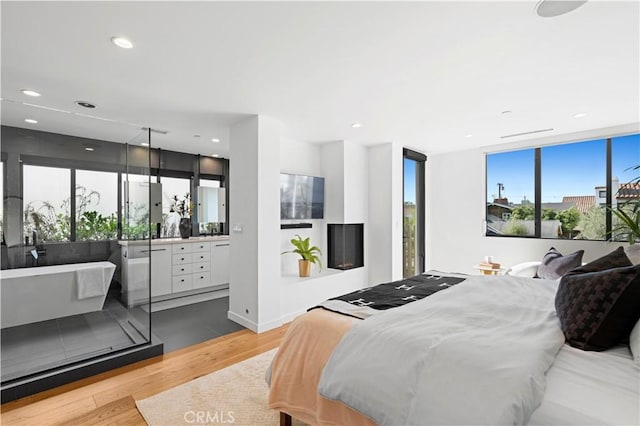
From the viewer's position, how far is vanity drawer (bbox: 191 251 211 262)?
4.88m

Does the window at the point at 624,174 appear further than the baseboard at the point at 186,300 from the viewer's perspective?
No

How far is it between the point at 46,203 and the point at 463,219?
19.5ft

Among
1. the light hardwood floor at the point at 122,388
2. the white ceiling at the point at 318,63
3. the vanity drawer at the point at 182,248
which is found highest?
the white ceiling at the point at 318,63

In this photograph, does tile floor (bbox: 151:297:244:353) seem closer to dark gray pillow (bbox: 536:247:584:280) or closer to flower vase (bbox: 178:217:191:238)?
flower vase (bbox: 178:217:191:238)

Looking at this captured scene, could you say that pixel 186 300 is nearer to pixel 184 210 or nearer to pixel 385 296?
pixel 184 210

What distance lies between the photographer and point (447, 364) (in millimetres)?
1184

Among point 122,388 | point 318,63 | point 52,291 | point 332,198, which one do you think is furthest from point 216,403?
point 332,198

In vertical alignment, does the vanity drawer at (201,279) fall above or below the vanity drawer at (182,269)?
below

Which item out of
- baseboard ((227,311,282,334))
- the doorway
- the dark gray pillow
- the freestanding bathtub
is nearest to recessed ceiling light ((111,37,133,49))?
the freestanding bathtub

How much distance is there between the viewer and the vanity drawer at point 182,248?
4.68 metres

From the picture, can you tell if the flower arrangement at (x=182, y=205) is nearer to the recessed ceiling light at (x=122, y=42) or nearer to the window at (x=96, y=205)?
the window at (x=96, y=205)

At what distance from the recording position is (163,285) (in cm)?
452

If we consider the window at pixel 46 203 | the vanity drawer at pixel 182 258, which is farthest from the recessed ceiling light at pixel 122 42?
the vanity drawer at pixel 182 258

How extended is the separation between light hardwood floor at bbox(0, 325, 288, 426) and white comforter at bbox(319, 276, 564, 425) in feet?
5.28
